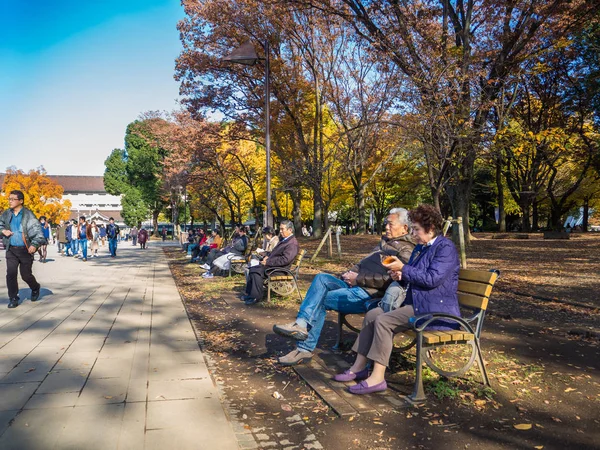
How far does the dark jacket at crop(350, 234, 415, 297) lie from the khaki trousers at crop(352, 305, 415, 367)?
0.59m

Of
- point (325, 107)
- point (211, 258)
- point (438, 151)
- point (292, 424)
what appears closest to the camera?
point (292, 424)

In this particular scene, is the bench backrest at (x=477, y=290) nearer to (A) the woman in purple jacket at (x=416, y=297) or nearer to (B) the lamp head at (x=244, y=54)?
(A) the woman in purple jacket at (x=416, y=297)

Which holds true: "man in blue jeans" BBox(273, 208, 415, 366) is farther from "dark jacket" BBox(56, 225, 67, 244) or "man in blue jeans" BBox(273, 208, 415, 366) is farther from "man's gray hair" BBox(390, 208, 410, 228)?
"dark jacket" BBox(56, 225, 67, 244)

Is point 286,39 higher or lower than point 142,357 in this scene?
higher

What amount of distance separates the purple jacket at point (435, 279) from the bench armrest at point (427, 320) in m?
0.05

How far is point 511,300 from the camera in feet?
27.7

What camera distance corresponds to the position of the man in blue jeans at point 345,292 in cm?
471

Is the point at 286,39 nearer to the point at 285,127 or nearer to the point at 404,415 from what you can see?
the point at 285,127

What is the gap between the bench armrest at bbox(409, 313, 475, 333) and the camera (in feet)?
12.6

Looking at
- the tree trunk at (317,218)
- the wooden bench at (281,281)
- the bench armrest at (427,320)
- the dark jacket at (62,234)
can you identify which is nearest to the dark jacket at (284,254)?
the wooden bench at (281,281)

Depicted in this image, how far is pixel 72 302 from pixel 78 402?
18.1 ft

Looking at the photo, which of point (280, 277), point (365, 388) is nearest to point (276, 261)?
point (280, 277)

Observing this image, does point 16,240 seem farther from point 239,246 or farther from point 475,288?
point 475,288

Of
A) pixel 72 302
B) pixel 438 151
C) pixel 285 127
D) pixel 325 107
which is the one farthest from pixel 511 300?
pixel 325 107
